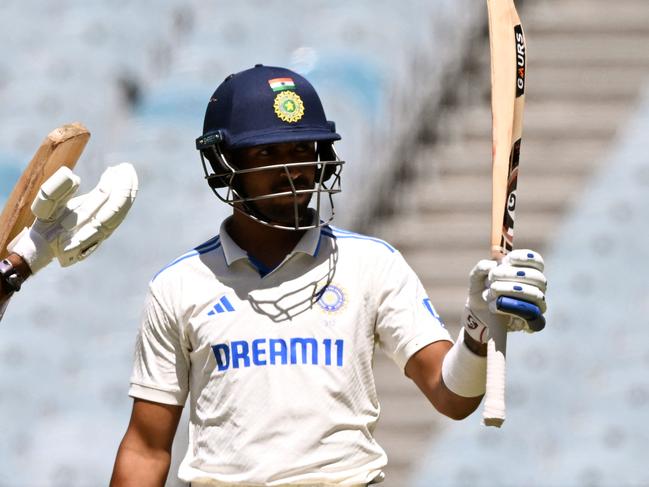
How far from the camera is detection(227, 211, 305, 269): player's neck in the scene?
2.52m

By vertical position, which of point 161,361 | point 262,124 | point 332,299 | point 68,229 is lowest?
point 161,361

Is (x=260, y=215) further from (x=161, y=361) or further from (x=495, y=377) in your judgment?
(x=495, y=377)

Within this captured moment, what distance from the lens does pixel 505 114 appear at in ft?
7.94

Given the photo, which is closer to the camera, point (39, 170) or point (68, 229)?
point (68, 229)

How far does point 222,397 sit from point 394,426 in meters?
3.67

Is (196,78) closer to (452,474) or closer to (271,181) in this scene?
(452,474)

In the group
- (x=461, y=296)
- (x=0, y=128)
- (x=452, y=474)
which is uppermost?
(x=0, y=128)

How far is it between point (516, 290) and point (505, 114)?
0.44 m

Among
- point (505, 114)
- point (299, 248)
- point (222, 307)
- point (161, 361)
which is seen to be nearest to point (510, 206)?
point (505, 114)

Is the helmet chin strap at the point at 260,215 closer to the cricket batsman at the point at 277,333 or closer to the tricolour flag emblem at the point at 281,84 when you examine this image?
the cricket batsman at the point at 277,333

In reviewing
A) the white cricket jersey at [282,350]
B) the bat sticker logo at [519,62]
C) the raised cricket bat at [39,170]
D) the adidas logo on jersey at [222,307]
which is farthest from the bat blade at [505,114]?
the raised cricket bat at [39,170]

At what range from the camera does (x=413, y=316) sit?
2.44m

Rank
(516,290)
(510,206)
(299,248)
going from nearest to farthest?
(516,290) < (510,206) < (299,248)

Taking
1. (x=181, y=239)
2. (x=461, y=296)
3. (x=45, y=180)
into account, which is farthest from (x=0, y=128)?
(x=45, y=180)
